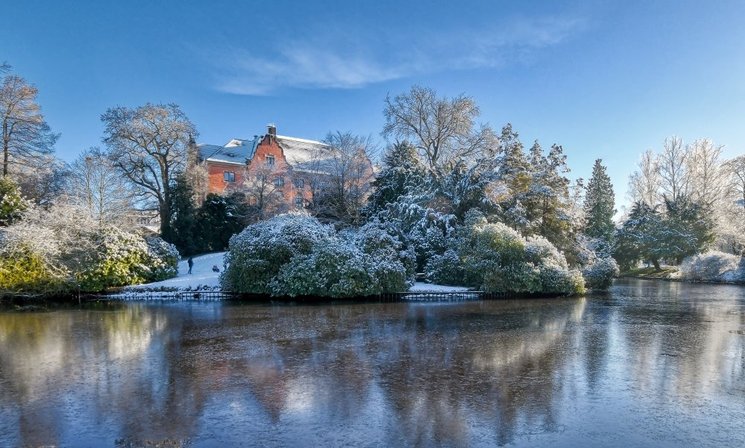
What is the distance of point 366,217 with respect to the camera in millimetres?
29625

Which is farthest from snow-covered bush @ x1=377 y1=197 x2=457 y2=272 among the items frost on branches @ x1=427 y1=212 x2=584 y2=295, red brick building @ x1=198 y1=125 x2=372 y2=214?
red brick building @ x1=198 y1=125 x2=372 y2=214

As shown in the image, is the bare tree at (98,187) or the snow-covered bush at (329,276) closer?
the snow-covered bush at (329,276)

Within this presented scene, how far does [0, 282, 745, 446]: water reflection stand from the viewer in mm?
5598

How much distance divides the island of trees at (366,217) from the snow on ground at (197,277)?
1.10 metres

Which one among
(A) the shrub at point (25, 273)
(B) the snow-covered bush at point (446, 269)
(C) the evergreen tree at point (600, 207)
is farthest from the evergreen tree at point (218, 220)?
(C) the evergreen tree at point (600, 207)

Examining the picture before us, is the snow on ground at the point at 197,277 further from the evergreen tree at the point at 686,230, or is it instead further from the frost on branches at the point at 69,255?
the evergreen tree at the point at 686,230

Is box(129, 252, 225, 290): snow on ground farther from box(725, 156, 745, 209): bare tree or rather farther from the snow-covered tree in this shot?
box(725, 156, 745, 209): bare tree

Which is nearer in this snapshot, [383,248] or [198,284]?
[383,248]

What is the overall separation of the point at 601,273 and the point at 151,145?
96.0 ft

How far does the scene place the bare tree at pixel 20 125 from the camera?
2714 centimetres

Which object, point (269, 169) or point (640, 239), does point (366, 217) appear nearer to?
point (269, 169)

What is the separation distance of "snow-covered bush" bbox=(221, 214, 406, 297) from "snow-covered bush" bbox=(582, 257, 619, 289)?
9280mm

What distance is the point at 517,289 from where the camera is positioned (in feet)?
65.5

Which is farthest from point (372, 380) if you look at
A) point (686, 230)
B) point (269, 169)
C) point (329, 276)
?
point (686, 230)
